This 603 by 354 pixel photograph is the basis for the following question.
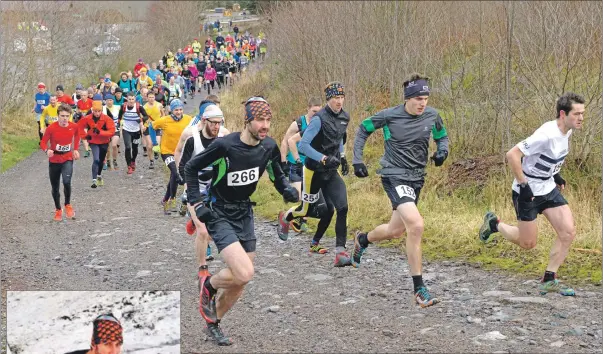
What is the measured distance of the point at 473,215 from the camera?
1154cm

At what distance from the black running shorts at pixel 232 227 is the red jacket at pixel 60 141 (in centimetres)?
676

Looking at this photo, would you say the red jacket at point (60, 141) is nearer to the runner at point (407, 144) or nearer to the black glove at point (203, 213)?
the runner at point (407, 144)

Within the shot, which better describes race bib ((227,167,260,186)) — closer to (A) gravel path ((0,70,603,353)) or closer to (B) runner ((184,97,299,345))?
(B) runner ((184,97,299,345))

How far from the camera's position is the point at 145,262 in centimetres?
1010

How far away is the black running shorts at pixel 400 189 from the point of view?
789cm

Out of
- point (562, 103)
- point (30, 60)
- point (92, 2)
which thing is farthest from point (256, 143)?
point (92, 2)

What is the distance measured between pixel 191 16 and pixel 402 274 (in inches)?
1746

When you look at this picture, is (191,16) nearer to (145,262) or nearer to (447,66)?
(447,66)

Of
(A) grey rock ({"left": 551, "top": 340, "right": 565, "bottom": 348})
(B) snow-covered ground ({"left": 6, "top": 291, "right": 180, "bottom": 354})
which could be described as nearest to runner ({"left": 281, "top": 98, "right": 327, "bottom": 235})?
(A) grey rock ({"left": 551, "top": 340, "right": 565, "bottom": 348})

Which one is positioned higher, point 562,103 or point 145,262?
point 562,103

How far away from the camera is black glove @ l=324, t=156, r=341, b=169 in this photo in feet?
29.8

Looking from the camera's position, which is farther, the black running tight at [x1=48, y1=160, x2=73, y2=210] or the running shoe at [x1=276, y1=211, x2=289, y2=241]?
the black running tight at [x1=48, y1=160, x2=73, y2=210]

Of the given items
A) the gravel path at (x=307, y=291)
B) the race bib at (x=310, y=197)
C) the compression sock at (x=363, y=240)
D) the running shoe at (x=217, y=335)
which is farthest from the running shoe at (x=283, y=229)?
the running shoe at (x=217, y=335)

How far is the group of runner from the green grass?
40.4 feet
